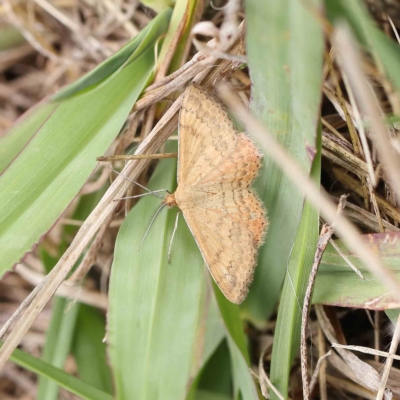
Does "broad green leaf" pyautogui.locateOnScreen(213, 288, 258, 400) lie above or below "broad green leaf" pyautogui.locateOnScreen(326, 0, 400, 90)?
below

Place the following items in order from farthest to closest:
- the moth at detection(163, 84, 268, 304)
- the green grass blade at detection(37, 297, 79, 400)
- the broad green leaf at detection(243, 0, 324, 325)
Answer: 1. the green grass blade at detection(37, 297, 79, 400)
2. the moth at detection(163, 84, 268, 304)
3. the broad green leaf at detection(243, 0, 324, 325)

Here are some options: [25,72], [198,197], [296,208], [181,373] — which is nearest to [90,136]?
[198,197]

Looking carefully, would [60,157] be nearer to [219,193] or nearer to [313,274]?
[219,193]

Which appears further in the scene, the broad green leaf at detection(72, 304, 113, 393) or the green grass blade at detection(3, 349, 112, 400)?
the broad green leaf at detection(72, 304, 113, 393)

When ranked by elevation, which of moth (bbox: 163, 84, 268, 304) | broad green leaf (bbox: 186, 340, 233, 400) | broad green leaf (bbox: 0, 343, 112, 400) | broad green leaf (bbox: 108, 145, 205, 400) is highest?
moth (bbox: 163, 84, 268, 304)

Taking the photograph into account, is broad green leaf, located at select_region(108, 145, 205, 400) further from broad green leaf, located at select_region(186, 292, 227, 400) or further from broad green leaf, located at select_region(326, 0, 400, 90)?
broad green leaf, located at select_region(326, 0, 400, 90)

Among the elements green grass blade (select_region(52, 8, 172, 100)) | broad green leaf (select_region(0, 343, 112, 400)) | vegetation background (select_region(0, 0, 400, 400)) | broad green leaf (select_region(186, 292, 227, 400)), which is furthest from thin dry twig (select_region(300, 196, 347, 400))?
green grass blade (select_region(52, 8, 172, 100))
